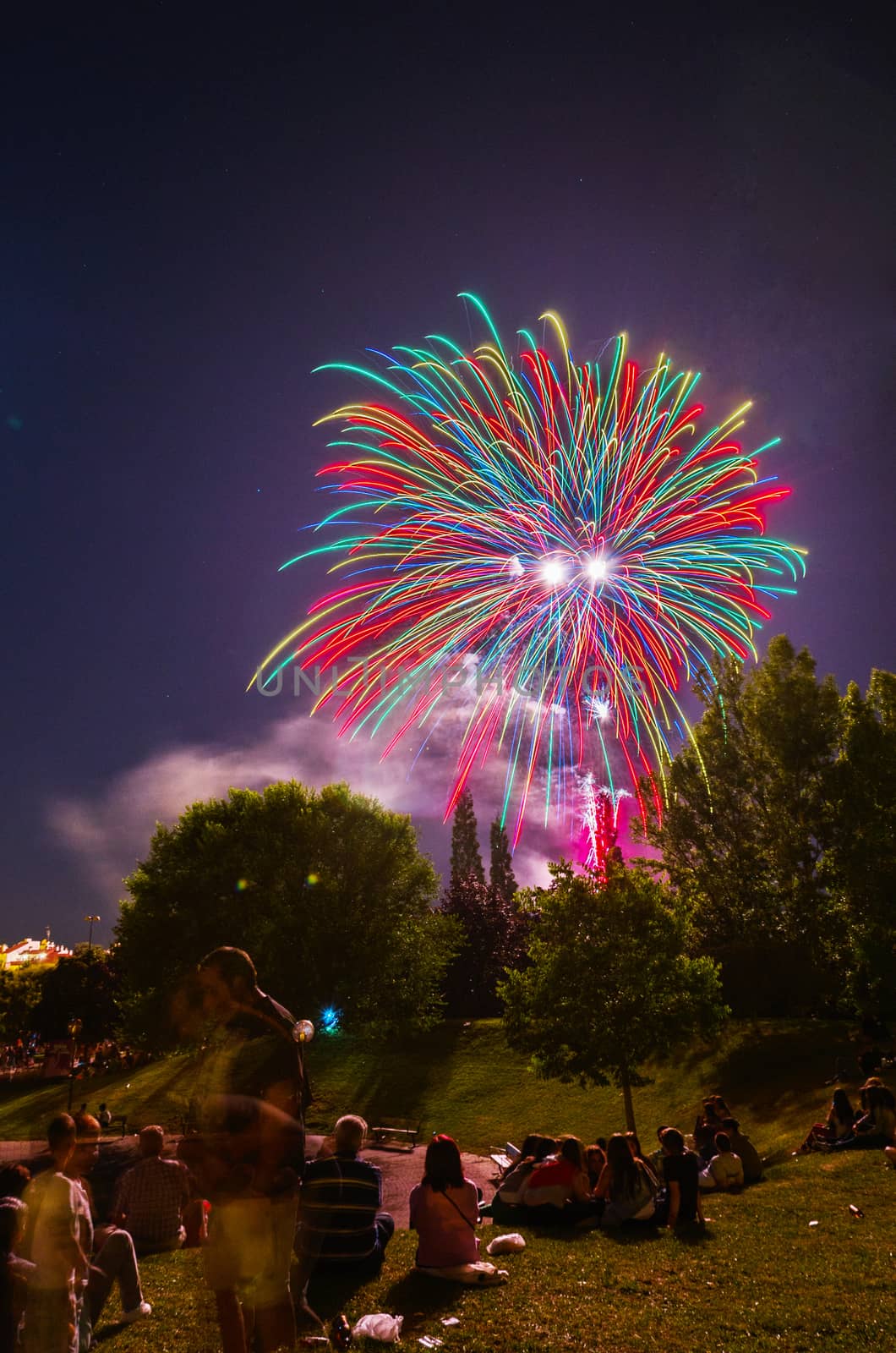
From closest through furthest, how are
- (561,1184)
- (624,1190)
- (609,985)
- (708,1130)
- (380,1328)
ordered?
(380,1328)
(624,1190)
(561,1184)
(708,1130)
(609,985)

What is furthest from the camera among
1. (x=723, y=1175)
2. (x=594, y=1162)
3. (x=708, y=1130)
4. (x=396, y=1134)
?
(x=396, y=1134)

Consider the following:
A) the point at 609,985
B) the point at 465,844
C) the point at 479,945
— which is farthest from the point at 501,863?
the point at 609,985

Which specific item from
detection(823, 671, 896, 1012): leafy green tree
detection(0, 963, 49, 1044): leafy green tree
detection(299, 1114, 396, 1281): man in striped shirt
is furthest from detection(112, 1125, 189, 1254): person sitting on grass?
detection(0, 963, 49, 1044): leafy green tree

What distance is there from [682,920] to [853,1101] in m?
7.31

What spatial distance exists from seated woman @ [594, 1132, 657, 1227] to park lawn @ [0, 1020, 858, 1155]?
11297mm

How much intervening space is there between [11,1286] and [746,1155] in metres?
13.4

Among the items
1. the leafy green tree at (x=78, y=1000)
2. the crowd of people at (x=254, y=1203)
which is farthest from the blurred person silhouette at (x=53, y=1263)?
the leafy green tree at (x=78, y=1000)

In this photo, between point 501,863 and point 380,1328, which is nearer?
point 380,1328

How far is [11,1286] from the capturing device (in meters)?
5.87

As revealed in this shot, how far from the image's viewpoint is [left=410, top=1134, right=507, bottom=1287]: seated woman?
8438mm

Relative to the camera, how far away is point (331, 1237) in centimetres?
838

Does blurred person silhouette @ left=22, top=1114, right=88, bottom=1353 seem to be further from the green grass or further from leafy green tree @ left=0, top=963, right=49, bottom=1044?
leafy green tree @ left=0, top=963, right=49, bottom=1044

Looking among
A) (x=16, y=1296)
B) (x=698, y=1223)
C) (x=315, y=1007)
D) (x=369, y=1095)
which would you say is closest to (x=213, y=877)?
(x=315, y=1007)

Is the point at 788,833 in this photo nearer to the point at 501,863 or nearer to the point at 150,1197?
the point at 150,1197
